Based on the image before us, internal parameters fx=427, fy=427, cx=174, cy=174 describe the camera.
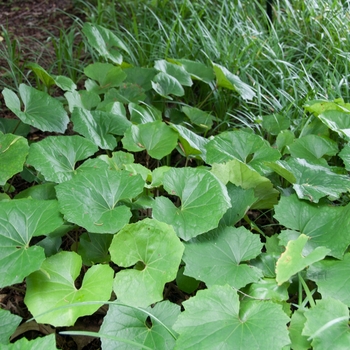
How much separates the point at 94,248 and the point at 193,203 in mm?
393

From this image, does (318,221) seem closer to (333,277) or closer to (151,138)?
(333,277)

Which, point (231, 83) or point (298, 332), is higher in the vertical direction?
point (231, 83)

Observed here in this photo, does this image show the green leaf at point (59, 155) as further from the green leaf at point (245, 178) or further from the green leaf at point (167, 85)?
the green leaf at point (167, 85)

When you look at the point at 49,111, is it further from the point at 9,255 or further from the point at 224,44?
the point at 224,44

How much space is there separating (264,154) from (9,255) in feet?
3.39


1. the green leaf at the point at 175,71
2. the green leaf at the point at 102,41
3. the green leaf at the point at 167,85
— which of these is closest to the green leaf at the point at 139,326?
the green leaf at the point at 167,85

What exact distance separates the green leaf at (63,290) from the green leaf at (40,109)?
0.77m

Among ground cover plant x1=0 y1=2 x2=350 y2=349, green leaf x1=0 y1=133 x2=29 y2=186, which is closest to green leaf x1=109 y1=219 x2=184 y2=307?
ground cover plant x1=0 y1=2 x2=350 y2=349

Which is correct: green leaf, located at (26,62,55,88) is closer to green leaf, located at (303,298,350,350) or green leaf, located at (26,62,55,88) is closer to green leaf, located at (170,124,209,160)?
green leaf, located at (170,124,209,160)

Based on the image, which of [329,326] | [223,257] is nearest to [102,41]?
[223,257]

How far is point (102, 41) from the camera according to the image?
99.5 inches

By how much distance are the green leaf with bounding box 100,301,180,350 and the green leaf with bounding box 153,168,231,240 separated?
0.79 feet

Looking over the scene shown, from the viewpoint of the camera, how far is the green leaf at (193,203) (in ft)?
4.51

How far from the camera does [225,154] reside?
171 cm
